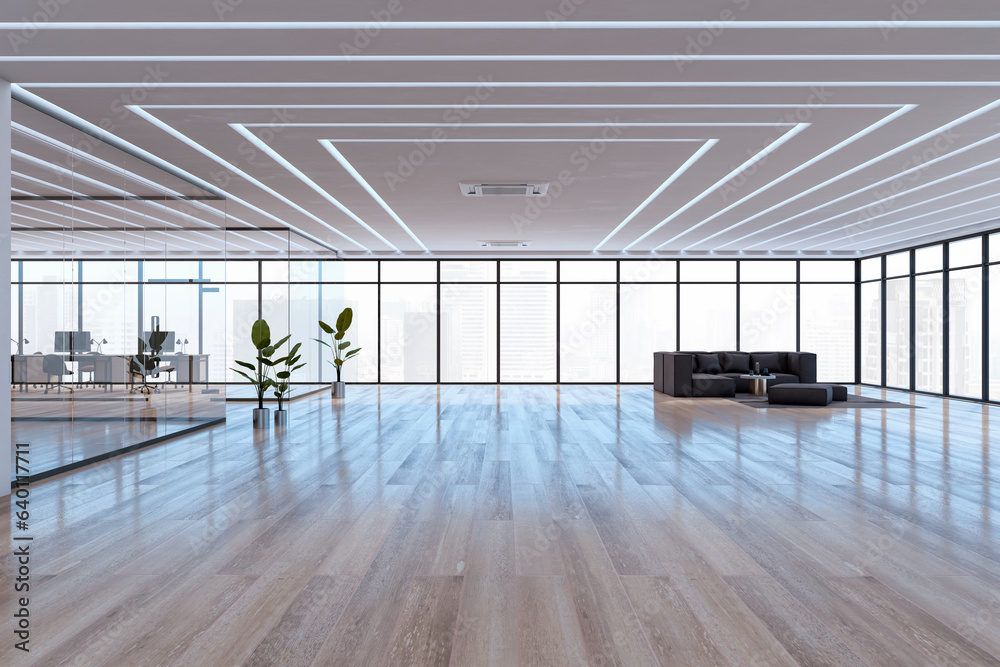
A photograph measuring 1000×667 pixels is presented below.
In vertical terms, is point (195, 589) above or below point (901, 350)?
below

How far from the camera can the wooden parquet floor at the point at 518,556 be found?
2.20 metres

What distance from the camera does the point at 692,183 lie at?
267 inches

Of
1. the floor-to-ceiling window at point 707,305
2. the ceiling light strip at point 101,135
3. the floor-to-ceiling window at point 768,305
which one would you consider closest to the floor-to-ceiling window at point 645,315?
the floor-to-ceiling window at point 707,305

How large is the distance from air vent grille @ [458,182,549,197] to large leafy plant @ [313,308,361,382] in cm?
443

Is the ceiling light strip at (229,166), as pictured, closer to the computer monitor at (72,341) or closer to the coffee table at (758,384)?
the computer monitor at (72,341)

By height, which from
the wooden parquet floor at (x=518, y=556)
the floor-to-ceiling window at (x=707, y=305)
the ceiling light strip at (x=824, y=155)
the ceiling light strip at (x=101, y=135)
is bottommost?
the wooden parquet floor at (x=518, y=556)

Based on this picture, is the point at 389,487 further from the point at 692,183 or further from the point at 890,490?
the point at 692,183

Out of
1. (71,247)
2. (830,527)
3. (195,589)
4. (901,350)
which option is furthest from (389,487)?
(901,350)

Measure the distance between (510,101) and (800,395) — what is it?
23.1ft

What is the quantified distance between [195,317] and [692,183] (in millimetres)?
5747

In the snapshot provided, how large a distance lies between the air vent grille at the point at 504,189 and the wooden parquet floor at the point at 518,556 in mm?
2880

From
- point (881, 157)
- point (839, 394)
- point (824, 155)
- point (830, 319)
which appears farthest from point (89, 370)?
point (830, 319)

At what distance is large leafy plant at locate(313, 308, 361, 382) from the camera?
10.8 meters

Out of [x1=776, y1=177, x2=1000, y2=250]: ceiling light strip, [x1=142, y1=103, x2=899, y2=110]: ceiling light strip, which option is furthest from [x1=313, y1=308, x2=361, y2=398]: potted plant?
[x1=776, y1=177, x2=1000, y2=250]: ceiling light strip
